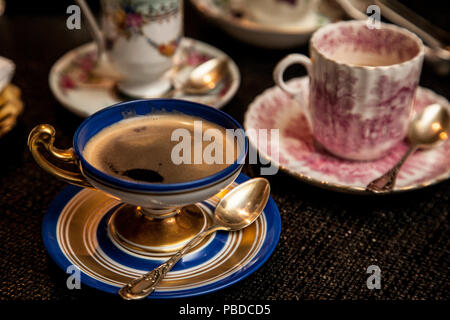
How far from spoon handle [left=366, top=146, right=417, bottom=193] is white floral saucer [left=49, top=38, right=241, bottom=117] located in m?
0.29

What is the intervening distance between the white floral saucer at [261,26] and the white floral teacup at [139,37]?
18 cm

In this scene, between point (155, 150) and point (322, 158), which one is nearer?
point (155, 150)

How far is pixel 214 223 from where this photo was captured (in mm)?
585

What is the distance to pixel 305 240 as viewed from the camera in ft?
2.05

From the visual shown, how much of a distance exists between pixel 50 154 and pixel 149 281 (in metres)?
0.16

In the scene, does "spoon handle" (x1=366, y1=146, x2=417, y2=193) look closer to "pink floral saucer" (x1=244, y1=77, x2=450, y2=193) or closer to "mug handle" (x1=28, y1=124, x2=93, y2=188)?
"pink floral saucer" (x1=244, y1=77, x2=450, y2=193)

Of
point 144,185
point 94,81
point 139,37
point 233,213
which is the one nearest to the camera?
point 144,185

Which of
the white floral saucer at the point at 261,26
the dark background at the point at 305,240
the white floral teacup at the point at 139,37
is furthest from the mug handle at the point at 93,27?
the white floral saucer at the point at 261,26

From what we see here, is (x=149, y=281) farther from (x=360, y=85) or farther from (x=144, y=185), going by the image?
(x=360, y=85)

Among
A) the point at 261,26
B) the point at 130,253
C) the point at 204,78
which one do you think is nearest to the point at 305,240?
the point at 130,253

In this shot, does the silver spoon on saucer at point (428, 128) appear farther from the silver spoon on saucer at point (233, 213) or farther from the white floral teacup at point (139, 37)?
the white floral teacup at point (139, 37)
